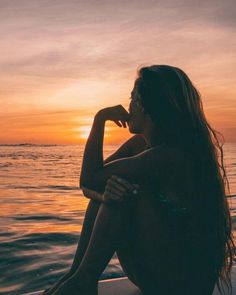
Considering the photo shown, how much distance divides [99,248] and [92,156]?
619 mm

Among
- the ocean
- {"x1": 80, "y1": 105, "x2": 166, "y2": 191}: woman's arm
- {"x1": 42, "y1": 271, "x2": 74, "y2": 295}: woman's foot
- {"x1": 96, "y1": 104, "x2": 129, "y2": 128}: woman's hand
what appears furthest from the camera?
the ocean

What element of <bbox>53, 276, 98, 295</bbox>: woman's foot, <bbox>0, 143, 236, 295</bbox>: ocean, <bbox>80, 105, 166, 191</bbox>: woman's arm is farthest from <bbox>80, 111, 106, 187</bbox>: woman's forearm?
<bbox>0, 143, 236, 295</bbox>: ocean

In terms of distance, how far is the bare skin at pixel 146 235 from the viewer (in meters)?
2.52

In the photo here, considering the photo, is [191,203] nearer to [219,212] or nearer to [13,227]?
[219,212]

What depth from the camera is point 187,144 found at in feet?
8.60

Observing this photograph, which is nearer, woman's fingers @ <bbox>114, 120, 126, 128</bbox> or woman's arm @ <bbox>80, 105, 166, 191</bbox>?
woman's arm @ <bbox>80, 105, 166, 191</bbox>

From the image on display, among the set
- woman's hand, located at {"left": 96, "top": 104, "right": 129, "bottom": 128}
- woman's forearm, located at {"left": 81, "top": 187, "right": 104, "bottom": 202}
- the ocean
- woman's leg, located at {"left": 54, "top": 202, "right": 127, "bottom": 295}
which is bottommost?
the ocean

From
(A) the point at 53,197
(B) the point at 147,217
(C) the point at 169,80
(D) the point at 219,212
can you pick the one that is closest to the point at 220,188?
(D) the point at 219,212

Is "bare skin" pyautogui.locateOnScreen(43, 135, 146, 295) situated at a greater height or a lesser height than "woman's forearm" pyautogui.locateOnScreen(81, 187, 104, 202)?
lesser

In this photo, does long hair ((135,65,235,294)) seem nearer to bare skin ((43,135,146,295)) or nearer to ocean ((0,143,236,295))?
bare skin ((43,135,146,295))

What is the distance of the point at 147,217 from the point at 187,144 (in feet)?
1.67

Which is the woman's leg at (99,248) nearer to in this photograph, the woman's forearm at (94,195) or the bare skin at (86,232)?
the bare skin at (86,232)

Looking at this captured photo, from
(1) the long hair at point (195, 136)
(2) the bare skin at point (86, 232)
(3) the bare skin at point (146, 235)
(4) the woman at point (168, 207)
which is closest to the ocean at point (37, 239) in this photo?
(2) the bare skin at point (86, 232)

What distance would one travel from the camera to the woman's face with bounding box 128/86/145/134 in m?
2.85
